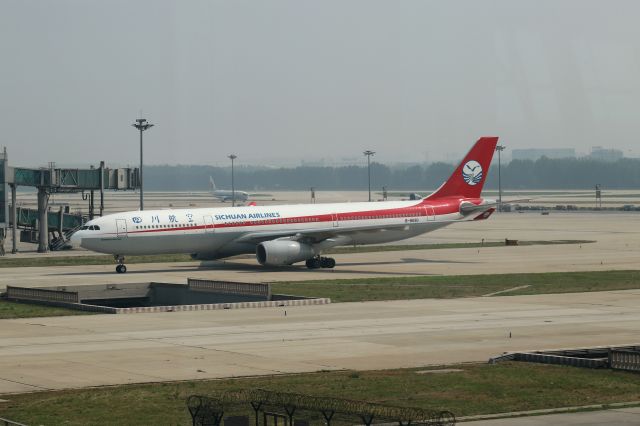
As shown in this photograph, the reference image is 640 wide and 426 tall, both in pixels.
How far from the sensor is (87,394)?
34.8m

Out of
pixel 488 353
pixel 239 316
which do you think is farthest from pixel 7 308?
pixel 488 353

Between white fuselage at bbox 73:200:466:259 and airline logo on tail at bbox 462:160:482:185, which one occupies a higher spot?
airline logo on tail at bbox 462:160:482:185

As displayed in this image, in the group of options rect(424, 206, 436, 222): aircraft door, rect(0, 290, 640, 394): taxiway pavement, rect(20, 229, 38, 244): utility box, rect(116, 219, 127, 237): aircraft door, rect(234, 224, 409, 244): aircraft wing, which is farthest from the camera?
rect(20, 229, 38, 244): utility box

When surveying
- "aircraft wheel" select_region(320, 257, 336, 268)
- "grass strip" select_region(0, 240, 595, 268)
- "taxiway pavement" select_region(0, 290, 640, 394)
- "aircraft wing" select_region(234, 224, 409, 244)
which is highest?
"aircraft wing" select_region(234, 224, 409, 244)

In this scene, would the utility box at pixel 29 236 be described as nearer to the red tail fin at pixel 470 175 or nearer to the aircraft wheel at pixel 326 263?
the aircraft wheel at pixel 326 263

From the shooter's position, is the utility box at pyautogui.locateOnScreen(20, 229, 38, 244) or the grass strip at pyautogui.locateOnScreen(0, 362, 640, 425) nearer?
the grass strip at pyautogui.locateOnScreen(0, 362, 640, 425)

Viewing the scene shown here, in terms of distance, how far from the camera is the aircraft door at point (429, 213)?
89.5 metres

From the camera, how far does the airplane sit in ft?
261

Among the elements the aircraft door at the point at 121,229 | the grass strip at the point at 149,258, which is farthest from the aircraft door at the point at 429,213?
the aircraft door at the point at 121,229

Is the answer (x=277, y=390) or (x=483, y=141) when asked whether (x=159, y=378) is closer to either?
(x=277, y=390)

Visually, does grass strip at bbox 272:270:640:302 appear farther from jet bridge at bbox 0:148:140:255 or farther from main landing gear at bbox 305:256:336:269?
jet bridge at bbox 0:148:140:255

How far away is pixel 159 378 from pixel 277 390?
5.13 metres

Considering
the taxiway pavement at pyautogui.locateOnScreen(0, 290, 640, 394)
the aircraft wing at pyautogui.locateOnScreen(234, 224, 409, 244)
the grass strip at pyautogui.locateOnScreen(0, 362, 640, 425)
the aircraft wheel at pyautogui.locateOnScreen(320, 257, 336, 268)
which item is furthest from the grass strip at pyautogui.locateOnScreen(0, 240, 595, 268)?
the grass strip at pyautogui.locateOnScreen(0, 362, 640, 425)

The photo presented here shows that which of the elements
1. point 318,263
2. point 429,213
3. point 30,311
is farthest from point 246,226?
point 30,311
